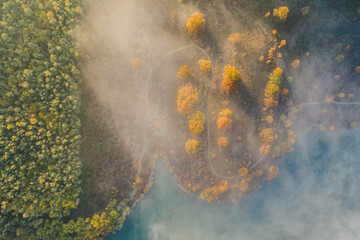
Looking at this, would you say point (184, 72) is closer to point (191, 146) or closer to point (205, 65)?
point (205, 65)

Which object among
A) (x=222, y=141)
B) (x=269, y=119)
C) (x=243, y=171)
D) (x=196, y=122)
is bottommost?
(x=243, y=171)

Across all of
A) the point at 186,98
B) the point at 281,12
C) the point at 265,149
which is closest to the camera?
the point at 281,12

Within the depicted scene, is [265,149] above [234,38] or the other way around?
the other way around

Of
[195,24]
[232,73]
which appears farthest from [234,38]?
[195,24]

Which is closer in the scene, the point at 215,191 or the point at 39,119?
the point at 39,119

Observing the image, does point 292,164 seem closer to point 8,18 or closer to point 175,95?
point 175,95

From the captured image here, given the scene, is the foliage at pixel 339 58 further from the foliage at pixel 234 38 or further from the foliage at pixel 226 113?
the foliage at pixel 226 113

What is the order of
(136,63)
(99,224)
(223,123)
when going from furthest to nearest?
(136,63), (99,224), (223,123)

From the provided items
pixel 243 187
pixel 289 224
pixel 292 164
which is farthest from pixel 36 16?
pixel 289 224
